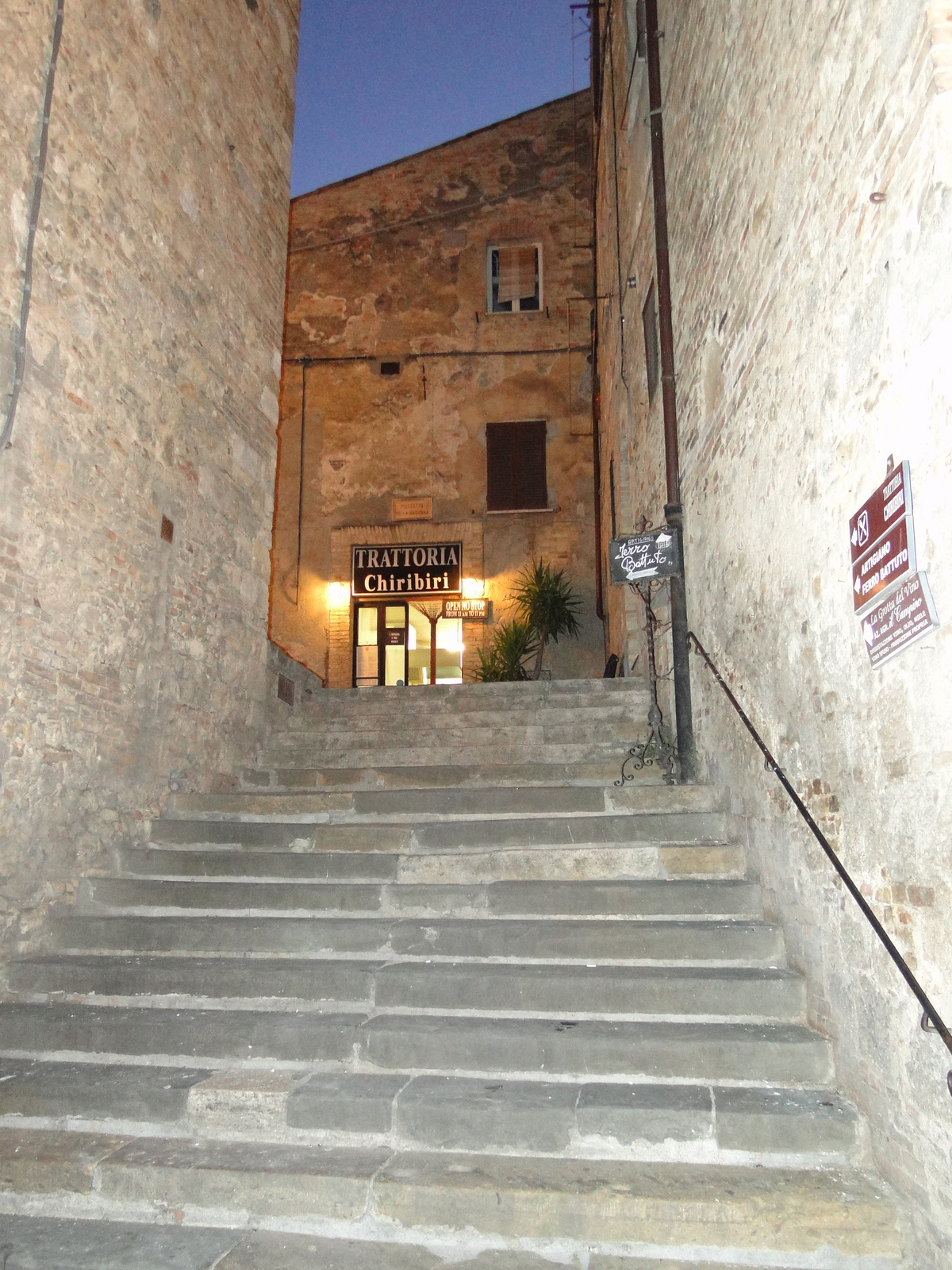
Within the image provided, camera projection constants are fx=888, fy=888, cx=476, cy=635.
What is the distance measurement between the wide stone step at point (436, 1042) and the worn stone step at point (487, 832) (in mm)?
1123

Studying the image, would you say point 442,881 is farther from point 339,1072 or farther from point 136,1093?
point 136,1093

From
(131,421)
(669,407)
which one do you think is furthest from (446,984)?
(669,407)

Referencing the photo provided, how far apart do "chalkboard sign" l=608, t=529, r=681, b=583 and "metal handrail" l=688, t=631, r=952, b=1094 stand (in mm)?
1340

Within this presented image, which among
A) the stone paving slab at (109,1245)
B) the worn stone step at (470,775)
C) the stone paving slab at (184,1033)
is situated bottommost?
the stone paving slab at (109,1245)

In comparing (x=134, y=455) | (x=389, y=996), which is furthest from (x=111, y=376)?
(x=389, y=996)

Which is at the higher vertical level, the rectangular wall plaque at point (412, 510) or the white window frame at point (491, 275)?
the white window frame at point (491, 275)

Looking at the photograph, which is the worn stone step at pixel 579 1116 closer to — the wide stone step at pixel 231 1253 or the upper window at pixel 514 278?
the wide stone step at pixel 231 1253

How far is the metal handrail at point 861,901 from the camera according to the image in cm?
225

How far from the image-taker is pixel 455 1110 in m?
2.90

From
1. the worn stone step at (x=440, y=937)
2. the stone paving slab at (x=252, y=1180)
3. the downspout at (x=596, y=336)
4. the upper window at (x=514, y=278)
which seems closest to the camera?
the stone paving slab at (x=252, y=1180)

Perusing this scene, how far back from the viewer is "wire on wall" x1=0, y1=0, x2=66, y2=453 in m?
4.00

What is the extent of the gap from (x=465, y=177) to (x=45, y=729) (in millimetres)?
11912

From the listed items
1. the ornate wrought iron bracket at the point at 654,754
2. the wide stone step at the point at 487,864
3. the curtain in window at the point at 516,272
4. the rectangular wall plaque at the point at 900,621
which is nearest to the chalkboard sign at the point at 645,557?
the ornate wrought iron bracket at the point at 654,754

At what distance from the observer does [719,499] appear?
15.1 feet
